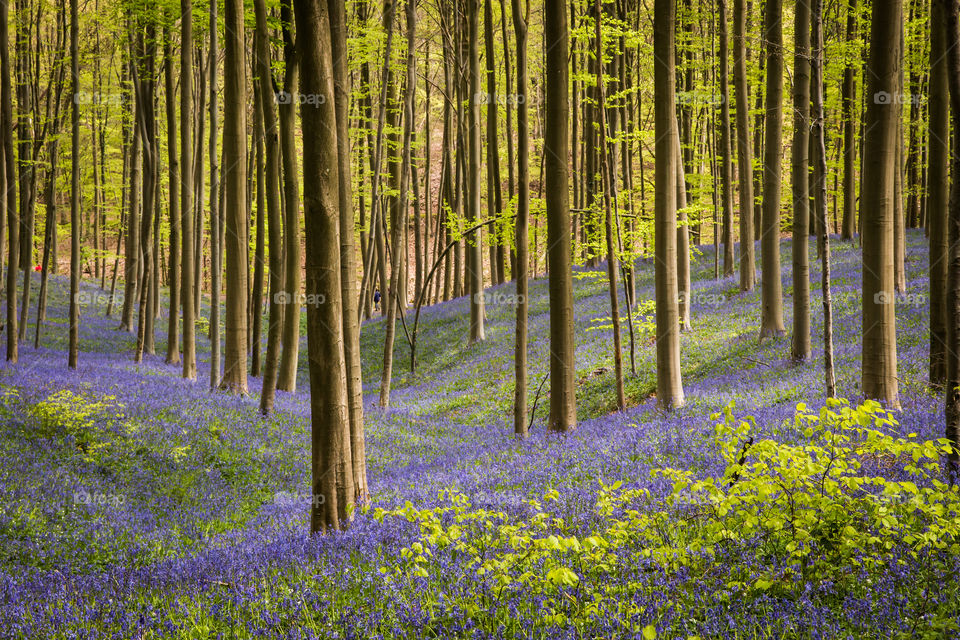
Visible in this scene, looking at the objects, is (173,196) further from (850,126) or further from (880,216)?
(850,126)

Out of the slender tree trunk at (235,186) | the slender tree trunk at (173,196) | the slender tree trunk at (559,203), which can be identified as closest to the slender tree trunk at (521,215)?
the slender tree trunk at (559,203)

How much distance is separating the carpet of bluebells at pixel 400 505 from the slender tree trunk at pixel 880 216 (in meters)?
0.64

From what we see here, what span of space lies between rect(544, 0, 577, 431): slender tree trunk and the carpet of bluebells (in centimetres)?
129

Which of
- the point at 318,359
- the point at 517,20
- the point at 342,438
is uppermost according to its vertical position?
the point at 517,20

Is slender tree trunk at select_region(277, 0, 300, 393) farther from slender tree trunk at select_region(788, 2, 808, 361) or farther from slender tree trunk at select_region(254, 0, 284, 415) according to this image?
slender tree trunk at select_region(788, 2, 808, 361)

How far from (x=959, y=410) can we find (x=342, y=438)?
5526mm

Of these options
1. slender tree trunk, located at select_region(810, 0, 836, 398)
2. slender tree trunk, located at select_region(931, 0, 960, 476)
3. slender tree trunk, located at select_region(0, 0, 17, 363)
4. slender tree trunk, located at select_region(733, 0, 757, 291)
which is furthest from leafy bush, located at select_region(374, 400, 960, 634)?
slender tree trunk, located at select_region(733, 0, 757, 291)

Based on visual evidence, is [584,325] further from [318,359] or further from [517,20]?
[318,359]

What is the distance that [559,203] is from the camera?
11.7m

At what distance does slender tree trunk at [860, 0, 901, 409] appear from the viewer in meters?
8.05

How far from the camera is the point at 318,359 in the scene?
6152 mm

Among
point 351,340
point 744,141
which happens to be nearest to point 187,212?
point 351,340

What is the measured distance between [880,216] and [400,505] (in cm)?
727

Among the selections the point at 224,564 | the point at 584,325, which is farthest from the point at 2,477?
the point at 584,325
